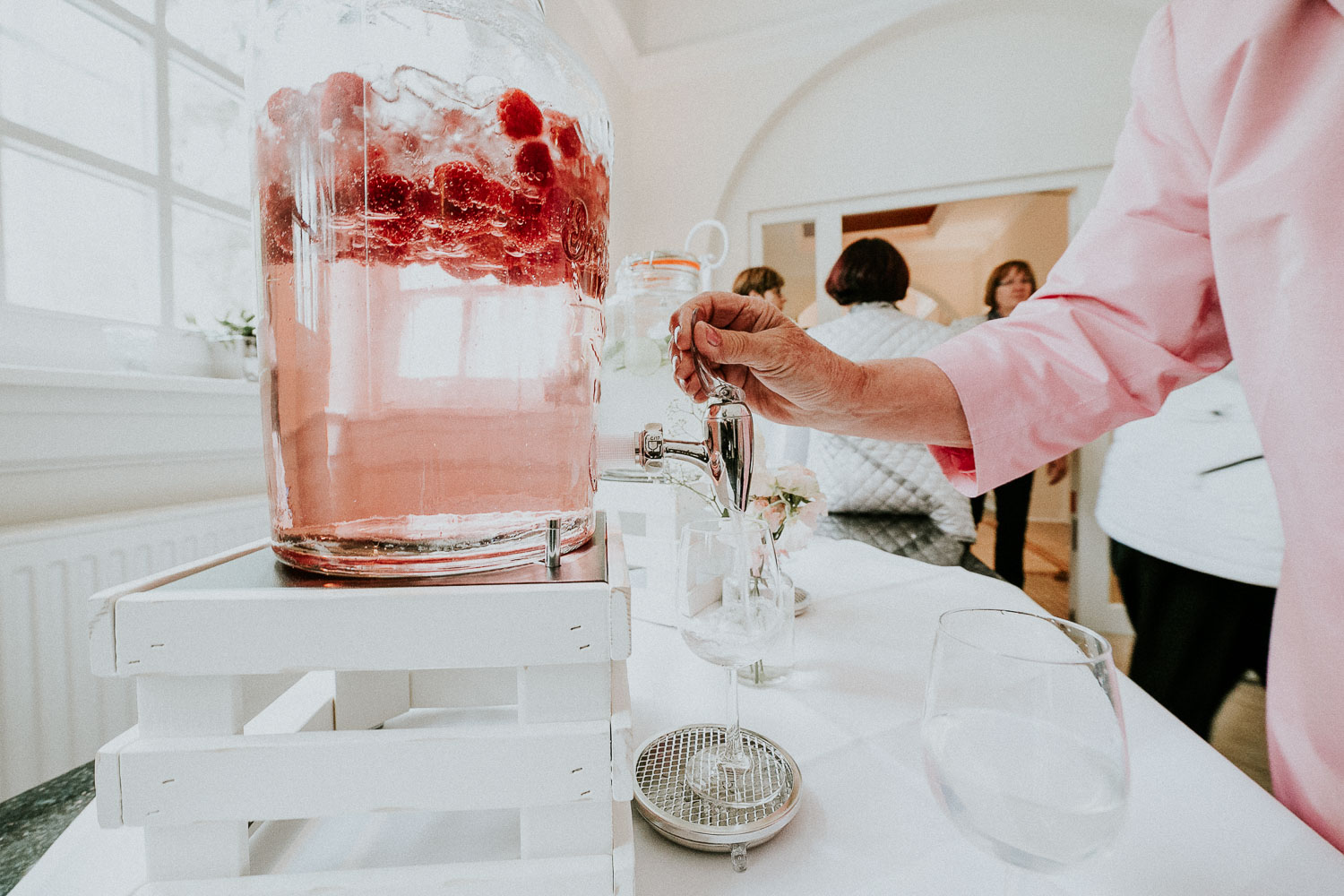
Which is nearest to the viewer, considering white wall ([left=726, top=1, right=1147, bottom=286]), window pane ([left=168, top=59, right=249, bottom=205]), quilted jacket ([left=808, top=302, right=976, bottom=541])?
window pane ([left=168, top=59, right=249, bottom=205])

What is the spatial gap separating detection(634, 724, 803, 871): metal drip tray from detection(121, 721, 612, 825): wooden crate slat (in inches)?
4.3

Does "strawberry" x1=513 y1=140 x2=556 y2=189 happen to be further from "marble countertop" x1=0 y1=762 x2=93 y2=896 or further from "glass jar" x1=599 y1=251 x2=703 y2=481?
"marble countertop" x1=0 y1=762 x2=93 y2=896

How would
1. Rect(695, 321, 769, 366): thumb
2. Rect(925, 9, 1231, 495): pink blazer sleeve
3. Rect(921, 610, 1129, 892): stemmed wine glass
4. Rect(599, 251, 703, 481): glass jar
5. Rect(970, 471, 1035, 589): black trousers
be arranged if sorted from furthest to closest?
Rect(970, 471, 1035, 589): black trousers
Rect(599, 251, 703, 481): glass jar
Rect(925, 9, 1231, 495): pink blazer sleeve
Rect(695, 321, 769, 366): thumb
Rect(921, 610, 1129, 892): stemmed wine glass

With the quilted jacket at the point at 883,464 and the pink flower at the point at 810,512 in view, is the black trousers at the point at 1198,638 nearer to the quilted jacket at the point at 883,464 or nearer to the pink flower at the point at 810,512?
the quilted jacket at the point at 883,464

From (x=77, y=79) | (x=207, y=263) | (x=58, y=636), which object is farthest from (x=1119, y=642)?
(x=77, y=79)

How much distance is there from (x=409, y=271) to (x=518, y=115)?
0.36 feet

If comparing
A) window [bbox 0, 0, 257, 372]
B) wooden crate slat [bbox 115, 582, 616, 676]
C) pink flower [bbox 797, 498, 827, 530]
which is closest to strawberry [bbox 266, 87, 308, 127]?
wooden crate slat [bbox 115, 582, 616, 676]

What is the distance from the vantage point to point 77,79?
1015 millimetres

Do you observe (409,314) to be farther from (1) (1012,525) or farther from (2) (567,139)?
(1) (1012,525)

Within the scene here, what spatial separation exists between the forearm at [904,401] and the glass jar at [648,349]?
0.67 feet

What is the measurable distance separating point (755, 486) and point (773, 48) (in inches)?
108

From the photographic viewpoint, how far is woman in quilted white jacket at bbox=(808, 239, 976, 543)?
1.71 m

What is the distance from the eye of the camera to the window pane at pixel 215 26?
1153 mm

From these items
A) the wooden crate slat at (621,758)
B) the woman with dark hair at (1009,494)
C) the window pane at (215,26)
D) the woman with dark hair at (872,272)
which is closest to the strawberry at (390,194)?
the wooden crate slat at (621,758)
